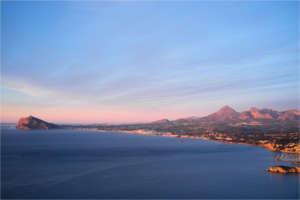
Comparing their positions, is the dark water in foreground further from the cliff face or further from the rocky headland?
the cliff face

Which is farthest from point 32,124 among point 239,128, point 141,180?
point 141,180

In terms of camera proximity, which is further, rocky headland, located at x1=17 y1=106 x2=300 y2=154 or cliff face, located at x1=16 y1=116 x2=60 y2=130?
cliff face, located at x1=16 y1=116 x2=60 y2=130

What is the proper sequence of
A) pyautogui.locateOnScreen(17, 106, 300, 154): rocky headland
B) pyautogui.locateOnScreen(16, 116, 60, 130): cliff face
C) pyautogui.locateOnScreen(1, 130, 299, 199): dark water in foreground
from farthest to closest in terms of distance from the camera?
pyautogui.locateOnScreen(16, 116, 60, 130): cliff face
pyautogui.locateOnScreen(17, 106, 300, 154): rocky headland
pyautogui.locateOnScreen(1, 130, 299, 199): dark water in foreground

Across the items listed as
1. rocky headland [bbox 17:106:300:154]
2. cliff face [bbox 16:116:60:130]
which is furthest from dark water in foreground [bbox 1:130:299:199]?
cliff face [bbox 16:116:60:130]

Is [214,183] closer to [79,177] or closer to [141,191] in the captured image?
[141,191]

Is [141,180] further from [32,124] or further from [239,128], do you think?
[32,124]

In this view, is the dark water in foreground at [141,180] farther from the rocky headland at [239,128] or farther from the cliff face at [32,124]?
the cliff face at [32,124]

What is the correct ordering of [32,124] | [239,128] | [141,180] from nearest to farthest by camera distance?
[141,180] < [239,128] < [32,124]

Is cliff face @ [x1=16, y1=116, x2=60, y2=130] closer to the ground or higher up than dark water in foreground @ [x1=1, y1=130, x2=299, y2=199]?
higher up

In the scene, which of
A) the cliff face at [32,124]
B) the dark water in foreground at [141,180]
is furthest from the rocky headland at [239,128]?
the dark water in foreground at [141,180]

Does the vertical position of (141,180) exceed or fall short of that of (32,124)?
it falls short

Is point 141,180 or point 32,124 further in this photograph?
point 32,124
